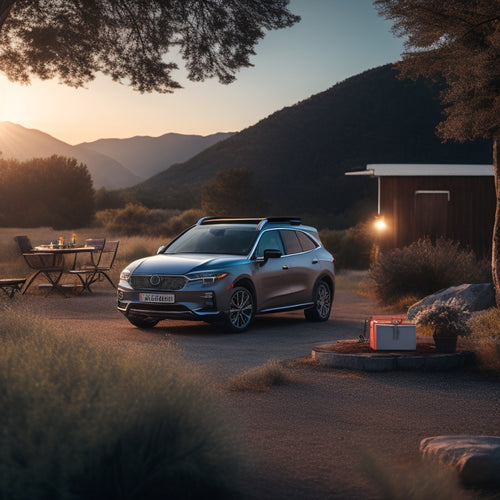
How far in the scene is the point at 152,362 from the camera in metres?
5.52

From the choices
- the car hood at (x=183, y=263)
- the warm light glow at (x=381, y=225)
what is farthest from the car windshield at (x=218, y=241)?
the warm light glow at (x=381, y=225)

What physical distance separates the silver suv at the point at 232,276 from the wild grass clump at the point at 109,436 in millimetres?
7389

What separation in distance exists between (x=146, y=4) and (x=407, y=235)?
11800 mm

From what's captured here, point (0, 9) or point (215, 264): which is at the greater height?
point (0, 9)

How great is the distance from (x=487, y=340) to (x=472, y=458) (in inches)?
208

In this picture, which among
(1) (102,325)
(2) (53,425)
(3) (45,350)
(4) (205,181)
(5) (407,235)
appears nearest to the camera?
(2) (53,425)

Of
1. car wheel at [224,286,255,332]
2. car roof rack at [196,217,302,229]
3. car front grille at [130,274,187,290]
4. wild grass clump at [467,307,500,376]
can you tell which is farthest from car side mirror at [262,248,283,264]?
wild grass clump at [467,307,500,376]

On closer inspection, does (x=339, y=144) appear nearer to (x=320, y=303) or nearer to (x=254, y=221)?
(x=320, y=303)

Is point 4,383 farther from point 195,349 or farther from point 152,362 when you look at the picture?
point 195,349

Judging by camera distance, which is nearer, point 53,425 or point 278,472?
point 53,425

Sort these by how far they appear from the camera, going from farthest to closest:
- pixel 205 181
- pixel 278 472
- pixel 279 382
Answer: pixel 205 181 < pixel 279 382 < pixel 278 472

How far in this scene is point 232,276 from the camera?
508 inches

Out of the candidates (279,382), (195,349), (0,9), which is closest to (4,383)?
(279,382)

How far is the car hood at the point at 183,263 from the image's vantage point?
12773mm
